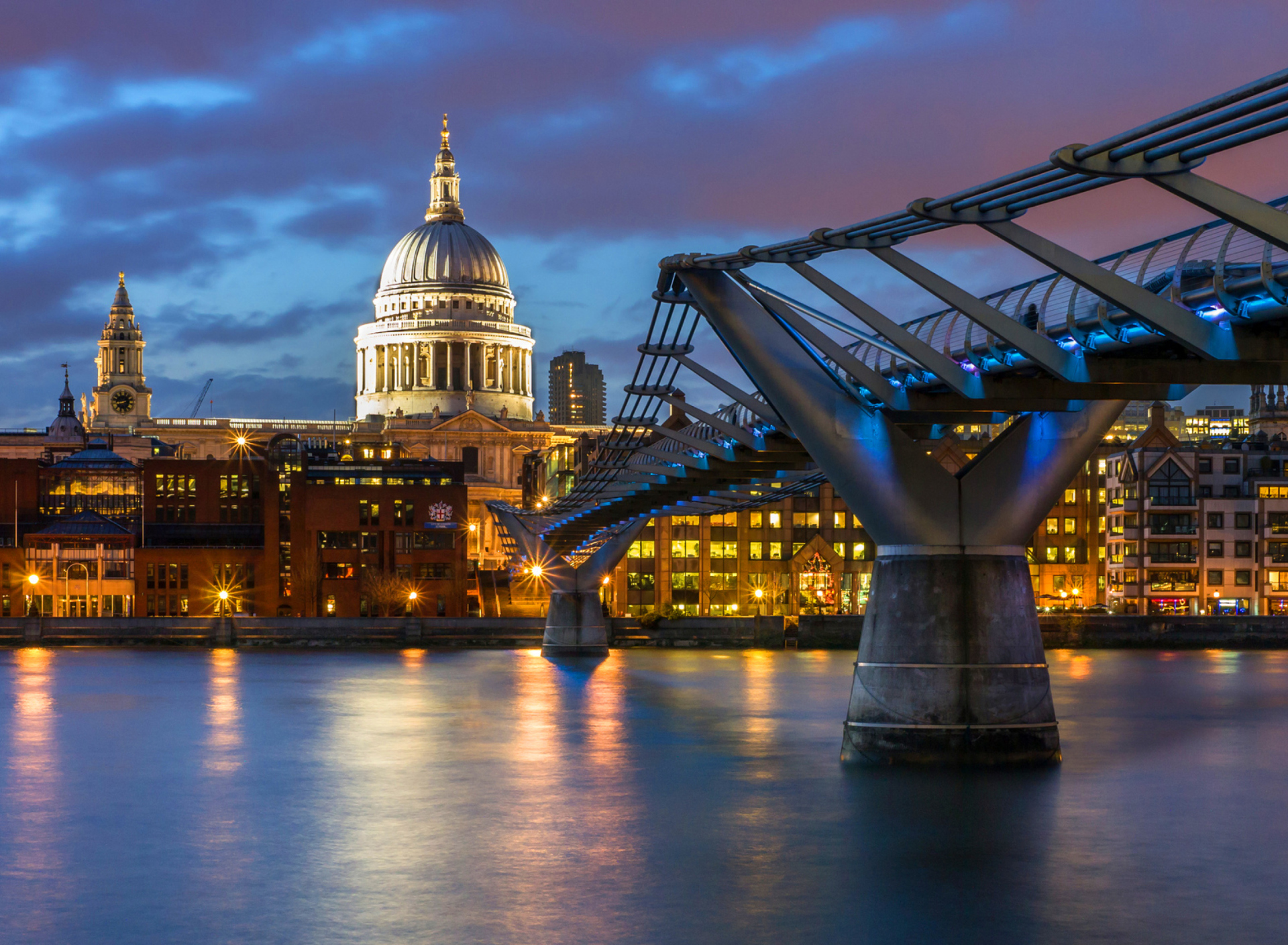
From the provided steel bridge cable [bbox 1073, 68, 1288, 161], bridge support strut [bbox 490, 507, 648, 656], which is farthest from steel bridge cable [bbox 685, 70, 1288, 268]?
bridge support strut [bbox 490, 507, 648, 656]

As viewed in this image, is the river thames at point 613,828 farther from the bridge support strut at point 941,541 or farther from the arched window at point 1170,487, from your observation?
the arched window at point 1170,487

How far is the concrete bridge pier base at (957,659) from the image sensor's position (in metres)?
33.0

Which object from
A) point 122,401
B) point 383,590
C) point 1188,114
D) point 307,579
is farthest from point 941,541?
point 122,401

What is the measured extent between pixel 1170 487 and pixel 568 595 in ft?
122

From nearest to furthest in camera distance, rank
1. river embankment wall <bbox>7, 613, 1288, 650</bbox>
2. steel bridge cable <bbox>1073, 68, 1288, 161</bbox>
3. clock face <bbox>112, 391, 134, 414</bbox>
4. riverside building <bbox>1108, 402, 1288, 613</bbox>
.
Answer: steel bridge cable <bbox>1073, 68, 1288, 161</bbox> → river embankment wall <bbox>7, 613, 1288, 650</bbox> → riverside building <bbox>1108, 402, 1288, 613</bbox> → clock face <bbox>112, 391, 134, 414</bbox>

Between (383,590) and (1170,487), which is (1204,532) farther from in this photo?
(383,590)

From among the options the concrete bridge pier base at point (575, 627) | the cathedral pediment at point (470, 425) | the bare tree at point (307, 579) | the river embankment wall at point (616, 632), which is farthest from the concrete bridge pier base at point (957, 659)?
the cathedral pediment at point (470, 425)

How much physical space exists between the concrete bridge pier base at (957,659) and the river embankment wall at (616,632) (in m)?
56.0

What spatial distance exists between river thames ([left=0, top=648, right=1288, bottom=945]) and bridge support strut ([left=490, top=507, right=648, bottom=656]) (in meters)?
24.5

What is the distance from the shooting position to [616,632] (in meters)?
93.5

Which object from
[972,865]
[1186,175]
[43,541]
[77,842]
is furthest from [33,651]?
[1186,175]

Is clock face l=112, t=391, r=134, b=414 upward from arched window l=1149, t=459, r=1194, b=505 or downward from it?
upward

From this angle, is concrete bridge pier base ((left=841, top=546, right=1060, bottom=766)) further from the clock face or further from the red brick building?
the clock face

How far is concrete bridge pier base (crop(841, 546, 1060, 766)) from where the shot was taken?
108 ft
